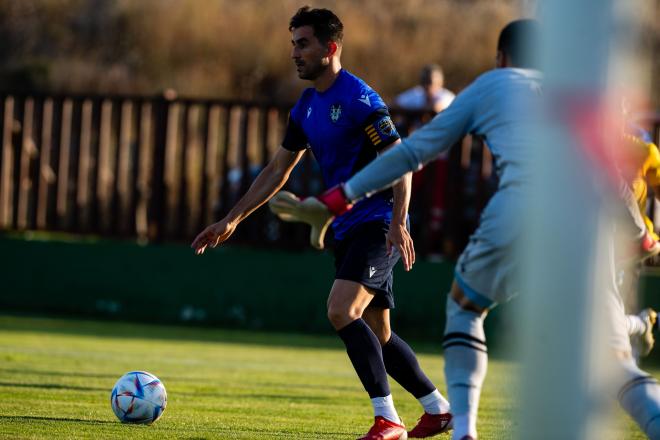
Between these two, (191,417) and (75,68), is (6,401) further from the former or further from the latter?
(75,68)

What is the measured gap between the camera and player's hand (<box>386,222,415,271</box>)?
6352mm

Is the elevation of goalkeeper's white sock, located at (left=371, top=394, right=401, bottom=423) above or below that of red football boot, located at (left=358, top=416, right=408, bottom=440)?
above

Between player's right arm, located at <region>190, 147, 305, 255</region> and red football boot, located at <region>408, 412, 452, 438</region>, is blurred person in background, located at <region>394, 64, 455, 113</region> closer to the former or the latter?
player's right arm, located at <region>190, 147, 305, 255</region>

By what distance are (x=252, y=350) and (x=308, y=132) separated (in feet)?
19.8

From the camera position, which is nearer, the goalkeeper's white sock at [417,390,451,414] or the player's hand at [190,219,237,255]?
the player's hand at [190,219,237,255]

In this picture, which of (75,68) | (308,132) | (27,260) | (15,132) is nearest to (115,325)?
(27,260)

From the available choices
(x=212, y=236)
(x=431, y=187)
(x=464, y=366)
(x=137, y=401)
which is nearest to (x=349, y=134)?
(x=212, y=236)

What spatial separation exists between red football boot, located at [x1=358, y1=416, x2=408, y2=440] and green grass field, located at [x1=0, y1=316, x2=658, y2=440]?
0.40 m

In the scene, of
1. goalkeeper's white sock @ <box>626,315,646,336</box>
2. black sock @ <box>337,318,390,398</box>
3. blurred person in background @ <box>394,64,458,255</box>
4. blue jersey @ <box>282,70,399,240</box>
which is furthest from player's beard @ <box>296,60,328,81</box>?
blurred person in background @ <box>394,64,458,255</box>

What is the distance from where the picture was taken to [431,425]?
7.05m

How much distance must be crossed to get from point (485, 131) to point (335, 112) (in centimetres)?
195

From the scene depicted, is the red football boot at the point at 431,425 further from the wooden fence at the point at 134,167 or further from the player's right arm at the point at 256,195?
the wooden fence at the point at 134,167

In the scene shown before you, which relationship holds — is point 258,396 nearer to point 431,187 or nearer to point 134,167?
point 431,187

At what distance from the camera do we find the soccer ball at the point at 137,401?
7.02 metres
